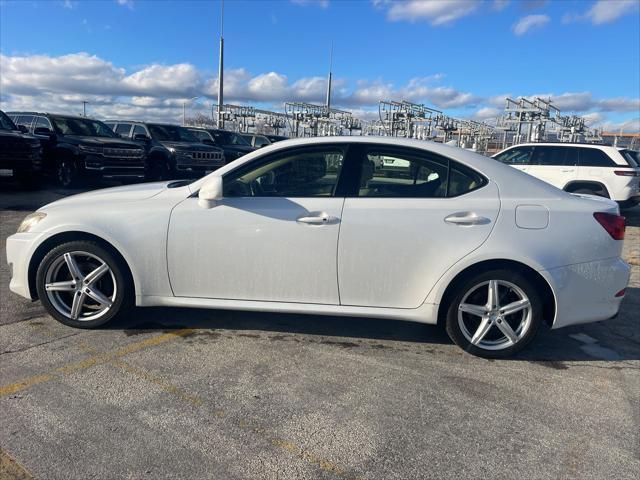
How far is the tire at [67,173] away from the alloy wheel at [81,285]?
9.51 m

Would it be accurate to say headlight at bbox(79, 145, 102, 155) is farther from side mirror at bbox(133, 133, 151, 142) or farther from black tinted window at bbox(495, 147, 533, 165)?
black tinted window at bbox(495, 147, 533, 165)

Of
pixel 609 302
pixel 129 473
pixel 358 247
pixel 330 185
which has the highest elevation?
pixel 330 185

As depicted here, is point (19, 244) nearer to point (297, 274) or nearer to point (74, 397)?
point (74, 397)

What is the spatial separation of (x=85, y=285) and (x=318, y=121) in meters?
37.5

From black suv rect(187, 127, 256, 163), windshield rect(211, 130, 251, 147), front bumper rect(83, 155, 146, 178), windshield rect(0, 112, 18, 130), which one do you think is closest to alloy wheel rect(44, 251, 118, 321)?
windshield rect(0, 112, 18, 130)

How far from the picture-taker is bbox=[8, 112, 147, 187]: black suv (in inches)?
480

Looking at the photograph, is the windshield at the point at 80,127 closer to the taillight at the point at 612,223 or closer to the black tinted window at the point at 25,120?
the black tinted window at the point at 25,120

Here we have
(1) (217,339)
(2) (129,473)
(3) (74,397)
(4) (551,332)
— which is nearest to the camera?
(2) (129,473)

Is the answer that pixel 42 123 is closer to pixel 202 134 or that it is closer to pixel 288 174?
pixel 202 134

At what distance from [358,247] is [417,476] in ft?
5.32

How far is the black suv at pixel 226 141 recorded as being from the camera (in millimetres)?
17656

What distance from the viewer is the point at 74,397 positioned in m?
2.97

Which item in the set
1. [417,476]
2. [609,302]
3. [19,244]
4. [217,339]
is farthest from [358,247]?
[19,244]

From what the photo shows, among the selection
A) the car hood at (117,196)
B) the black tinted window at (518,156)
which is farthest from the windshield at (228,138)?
the car hood at (117,196)
